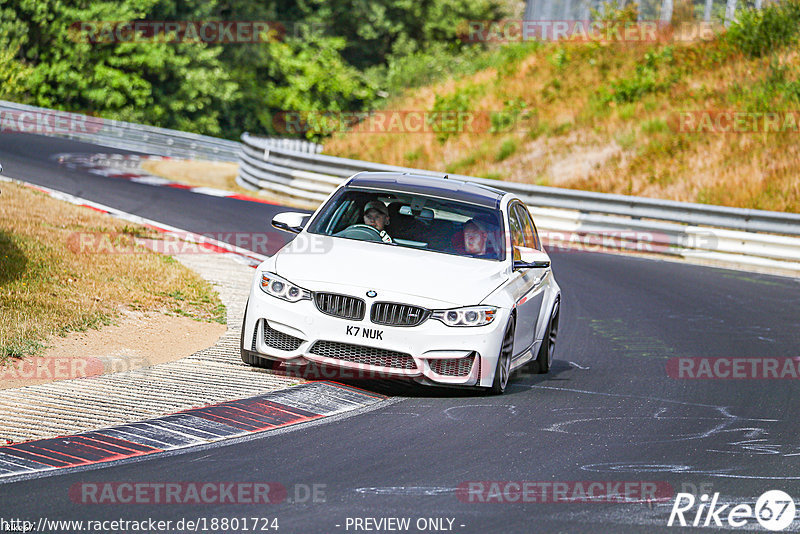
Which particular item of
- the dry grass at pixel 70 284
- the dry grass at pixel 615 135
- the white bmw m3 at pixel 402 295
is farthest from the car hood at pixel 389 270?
the dry grass at pixel 615 135

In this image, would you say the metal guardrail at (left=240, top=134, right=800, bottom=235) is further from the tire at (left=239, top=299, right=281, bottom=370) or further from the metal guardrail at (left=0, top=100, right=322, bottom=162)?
the tire at (left=239, top=299, right=281, bottom=370)

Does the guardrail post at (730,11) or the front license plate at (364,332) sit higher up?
the guardrail post at (730,11)

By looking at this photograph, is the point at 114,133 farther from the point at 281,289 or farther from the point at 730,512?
the point at 730,512

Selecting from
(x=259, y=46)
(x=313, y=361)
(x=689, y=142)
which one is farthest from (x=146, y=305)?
(x=259, y=46)

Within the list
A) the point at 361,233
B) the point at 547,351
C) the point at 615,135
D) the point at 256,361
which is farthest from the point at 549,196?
the point at 256,361

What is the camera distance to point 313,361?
8391 mm

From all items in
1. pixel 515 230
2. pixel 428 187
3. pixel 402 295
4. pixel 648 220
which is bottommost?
pixel 648 220

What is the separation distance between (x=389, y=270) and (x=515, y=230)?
1.91 meters

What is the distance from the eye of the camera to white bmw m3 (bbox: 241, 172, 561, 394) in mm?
8250

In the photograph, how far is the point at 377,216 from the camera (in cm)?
972

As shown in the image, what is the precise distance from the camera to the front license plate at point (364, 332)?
26.9 feet

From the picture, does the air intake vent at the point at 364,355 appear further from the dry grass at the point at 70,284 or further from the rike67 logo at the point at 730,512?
the rike67 logo at the point at 730,512

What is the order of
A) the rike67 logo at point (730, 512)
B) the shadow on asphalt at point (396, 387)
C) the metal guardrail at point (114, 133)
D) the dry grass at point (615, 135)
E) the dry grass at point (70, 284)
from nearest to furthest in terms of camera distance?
the rike67 logo at point (730, 512) → the shadow on asphalt at point (396, 387) → the dry grass at point (70, 284) → the dry grass at point (615, 135) → the metal guardrail at point (114, 133)

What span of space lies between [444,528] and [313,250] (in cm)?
393
